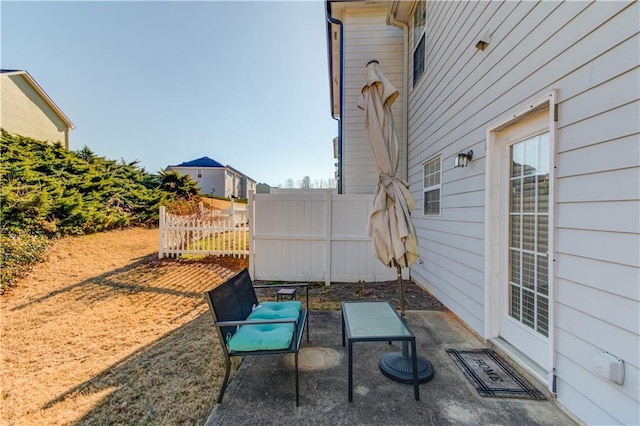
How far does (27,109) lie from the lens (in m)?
13.7

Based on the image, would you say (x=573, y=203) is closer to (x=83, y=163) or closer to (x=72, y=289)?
(x=72, y=289)

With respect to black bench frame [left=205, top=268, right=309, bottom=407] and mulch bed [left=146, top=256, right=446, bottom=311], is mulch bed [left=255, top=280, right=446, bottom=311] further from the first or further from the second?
black bench frame [left=205, top=268, right=309, bottom=407]

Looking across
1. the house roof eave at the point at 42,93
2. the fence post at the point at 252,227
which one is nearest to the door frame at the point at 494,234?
the fence post at the point at 252,227

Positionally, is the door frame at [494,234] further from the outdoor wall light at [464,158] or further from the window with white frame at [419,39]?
the window with white frame at [419,39]

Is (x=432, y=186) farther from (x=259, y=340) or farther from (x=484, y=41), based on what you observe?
(x=259, y=340)

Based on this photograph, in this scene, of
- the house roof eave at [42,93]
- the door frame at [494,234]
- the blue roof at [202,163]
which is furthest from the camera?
the blue roof at [202,163]

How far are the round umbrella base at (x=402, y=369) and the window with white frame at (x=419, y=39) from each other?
17.1 feet

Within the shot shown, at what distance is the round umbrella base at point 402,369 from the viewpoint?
234 cm

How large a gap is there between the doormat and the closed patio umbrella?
41 cm

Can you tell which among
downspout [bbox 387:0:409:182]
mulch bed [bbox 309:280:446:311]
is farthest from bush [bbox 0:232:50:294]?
downspout [bbox 387:0:409:182]

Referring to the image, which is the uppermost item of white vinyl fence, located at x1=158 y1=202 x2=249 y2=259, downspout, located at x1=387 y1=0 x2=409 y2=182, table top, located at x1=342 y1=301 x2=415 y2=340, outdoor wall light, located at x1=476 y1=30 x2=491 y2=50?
downspout, located at x1=387 y1=0 x2=409 y2=182

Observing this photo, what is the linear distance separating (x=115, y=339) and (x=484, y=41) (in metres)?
5.61

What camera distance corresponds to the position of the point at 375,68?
106 inches

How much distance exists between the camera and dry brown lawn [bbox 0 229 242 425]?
7.04ft
